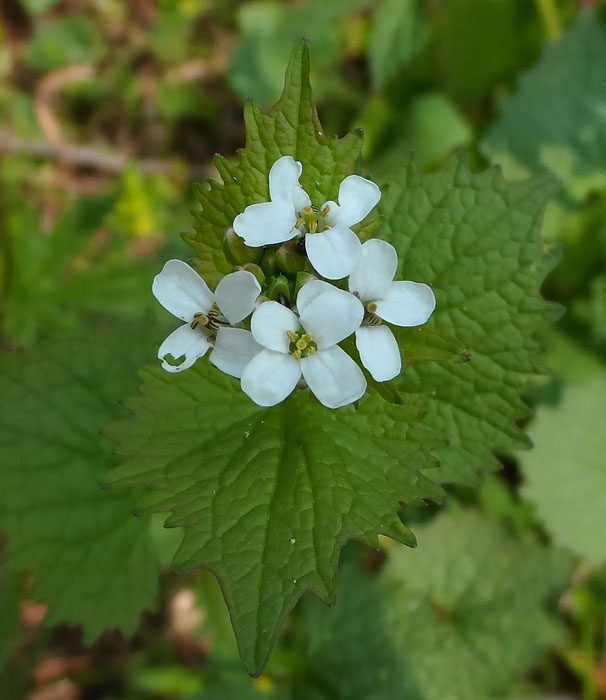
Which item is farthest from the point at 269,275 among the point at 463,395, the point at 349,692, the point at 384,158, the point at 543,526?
the point at 384,158

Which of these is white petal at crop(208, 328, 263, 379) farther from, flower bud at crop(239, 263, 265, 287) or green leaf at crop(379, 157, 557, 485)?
green leaf at crop(379, 157, 557, 485)

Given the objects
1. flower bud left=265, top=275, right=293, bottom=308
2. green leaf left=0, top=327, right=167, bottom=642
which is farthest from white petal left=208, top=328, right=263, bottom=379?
green leaf left=0, top=327, right=167, bottom=642

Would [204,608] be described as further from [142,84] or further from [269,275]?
[142,84]

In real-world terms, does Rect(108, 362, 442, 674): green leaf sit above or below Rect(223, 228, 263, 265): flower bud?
below

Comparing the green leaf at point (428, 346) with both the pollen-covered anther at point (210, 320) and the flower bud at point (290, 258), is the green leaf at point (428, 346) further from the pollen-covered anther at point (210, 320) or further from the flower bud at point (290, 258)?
the pollen-covered anther at point (210, 320)

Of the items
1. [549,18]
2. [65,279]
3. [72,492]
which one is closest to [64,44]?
[65,279]
